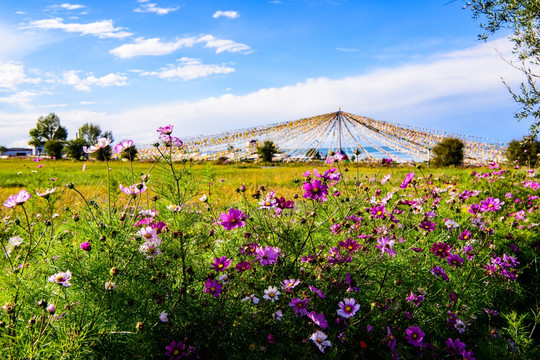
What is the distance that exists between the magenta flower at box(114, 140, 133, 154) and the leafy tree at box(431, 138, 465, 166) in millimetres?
22826

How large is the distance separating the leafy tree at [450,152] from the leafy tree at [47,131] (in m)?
62.9

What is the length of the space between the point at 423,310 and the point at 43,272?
7.49 feet

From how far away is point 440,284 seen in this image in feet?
8.03

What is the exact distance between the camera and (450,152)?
70.8 ft

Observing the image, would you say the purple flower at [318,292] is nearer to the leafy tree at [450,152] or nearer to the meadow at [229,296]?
the meadow at [229,296]

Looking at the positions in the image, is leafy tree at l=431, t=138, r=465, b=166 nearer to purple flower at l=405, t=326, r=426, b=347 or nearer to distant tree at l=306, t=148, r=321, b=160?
distant tree at l=306, t=148, r=321, b=160

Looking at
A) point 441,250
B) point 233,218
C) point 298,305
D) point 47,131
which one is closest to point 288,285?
point 298,305

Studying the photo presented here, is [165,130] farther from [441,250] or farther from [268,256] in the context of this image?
[441,250]

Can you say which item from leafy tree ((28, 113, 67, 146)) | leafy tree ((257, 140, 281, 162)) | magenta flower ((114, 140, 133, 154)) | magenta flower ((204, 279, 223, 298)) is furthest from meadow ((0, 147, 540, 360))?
leafy tree ((28, 113, 67, 146))

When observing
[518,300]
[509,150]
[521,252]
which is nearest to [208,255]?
[518,300]

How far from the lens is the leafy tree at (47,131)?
62312 mm

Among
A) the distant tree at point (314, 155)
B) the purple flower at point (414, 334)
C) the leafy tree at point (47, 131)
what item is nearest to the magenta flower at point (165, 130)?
the purple flower at point (414, 334)

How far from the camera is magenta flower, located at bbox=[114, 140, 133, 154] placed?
198 cm

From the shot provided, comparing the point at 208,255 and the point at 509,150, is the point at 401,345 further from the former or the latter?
the point at 509,150
